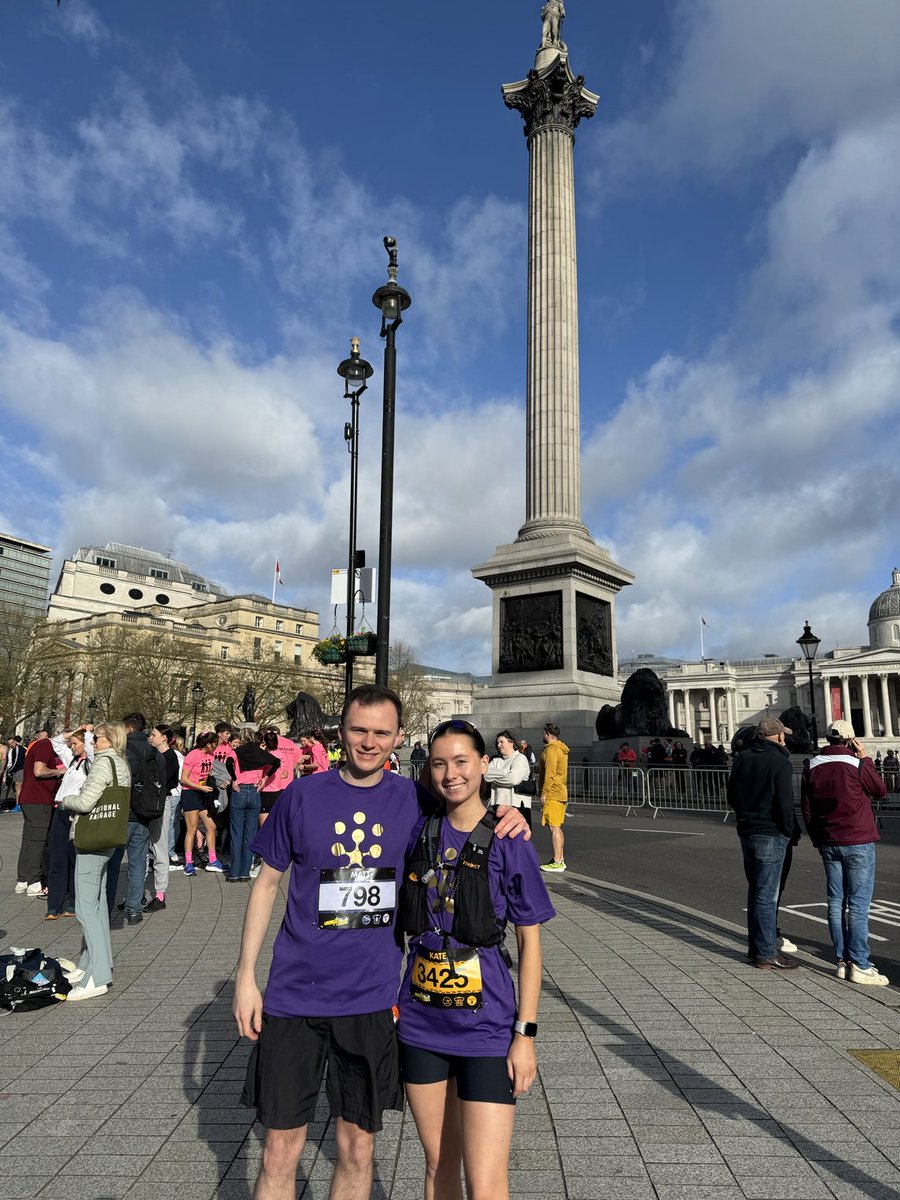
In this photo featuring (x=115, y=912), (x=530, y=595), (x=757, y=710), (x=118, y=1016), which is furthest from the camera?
(x=757, y=710)

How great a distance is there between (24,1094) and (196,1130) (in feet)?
3.70

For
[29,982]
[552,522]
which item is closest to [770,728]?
[29,982]

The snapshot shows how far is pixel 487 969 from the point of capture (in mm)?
2771

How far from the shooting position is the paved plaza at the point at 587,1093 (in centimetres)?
347

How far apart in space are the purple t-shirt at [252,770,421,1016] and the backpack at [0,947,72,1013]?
403 centimetres

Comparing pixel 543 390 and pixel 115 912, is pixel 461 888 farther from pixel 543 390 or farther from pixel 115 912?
pixel 543 390

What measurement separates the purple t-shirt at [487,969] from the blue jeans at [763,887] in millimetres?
4777

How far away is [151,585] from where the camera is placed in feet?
342

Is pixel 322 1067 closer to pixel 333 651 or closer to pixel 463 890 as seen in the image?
pixel 463 890

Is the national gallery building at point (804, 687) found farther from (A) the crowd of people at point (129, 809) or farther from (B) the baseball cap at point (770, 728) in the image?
(B) the baseball cap at point (770, 728)

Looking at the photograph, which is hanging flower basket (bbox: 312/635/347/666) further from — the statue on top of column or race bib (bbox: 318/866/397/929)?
the statue on top of column

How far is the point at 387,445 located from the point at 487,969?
355 inches

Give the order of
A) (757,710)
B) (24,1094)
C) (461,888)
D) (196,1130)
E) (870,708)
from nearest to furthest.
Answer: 1. (461,888)
2. (196,1130)
3. (24,1094)
4. (870,708)
5. (757,710)

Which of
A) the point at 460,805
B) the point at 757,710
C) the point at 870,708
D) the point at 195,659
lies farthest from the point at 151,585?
the point at 460,805
